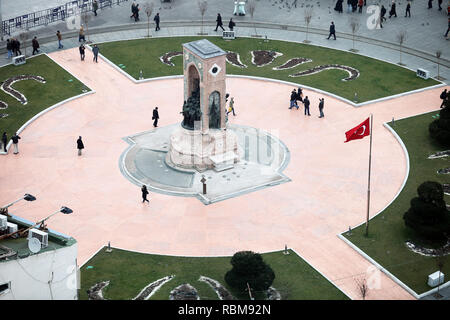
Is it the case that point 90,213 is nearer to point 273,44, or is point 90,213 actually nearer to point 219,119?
point 219,119

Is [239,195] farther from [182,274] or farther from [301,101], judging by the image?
[301,101]

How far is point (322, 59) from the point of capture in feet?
277

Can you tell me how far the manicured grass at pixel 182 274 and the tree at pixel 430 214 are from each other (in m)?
8.27

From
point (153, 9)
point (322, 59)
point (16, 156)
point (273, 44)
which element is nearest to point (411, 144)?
point (322, 59)

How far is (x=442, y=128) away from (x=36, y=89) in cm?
3936

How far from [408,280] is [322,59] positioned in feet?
126

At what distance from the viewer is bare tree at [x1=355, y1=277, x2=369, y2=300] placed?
4817 centimetres

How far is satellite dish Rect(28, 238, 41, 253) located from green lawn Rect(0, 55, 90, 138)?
28.9 metres

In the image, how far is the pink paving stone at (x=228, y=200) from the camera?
182 ft

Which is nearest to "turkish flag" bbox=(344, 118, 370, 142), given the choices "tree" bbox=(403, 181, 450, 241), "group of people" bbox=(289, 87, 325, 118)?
"tree" bbox=(403, 181, 450, 241)

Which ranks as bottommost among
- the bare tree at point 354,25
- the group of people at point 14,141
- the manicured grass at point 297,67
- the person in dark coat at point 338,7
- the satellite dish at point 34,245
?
the group of people at point 14,141

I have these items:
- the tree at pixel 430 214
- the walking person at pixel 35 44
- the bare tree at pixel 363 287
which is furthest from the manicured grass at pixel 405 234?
the walking person at pixel 35 44

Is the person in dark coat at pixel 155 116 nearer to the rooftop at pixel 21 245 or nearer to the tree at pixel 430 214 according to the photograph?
the rooftop at pixel 21 245

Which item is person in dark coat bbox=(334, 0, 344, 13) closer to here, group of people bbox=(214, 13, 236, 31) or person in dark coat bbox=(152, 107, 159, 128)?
group of people bbox=(214, 13, 236, 31)
